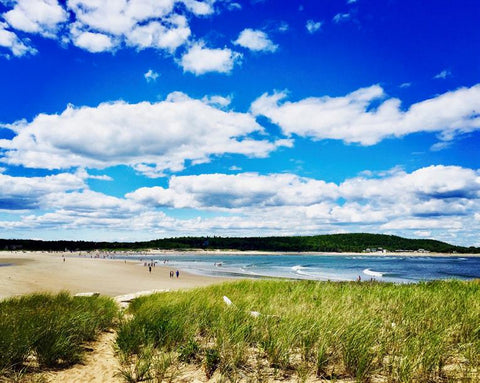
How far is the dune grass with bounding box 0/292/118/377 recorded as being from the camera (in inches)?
223

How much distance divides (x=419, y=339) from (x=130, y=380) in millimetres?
5016

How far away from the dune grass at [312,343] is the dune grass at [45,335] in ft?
3.48

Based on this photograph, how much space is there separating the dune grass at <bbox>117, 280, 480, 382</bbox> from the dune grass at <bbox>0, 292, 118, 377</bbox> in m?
1.06

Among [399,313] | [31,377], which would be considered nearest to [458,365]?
[399,313]

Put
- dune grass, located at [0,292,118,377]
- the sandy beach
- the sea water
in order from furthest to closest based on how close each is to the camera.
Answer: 1. the sea water
2. the sandy beach
3. dune grass, located at [0,292,118,377]

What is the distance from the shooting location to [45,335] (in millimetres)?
6348

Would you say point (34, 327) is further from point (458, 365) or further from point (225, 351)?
point (458, 365)

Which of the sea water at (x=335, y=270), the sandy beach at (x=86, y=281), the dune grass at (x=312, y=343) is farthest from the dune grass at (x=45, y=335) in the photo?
the sea water at (x=335, y=270)

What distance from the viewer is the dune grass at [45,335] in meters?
5.67

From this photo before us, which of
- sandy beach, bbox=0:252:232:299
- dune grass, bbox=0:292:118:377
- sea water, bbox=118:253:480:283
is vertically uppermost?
dune grass, bbox=0:292:118:377

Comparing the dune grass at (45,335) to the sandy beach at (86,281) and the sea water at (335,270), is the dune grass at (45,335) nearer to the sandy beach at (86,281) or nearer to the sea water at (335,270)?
the sandy beach at (86,281)

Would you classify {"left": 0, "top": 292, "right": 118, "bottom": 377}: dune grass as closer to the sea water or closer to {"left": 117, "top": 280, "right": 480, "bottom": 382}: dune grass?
{"left": 117, "top": 280, "right": 480, "bottom": 382}: dune grass

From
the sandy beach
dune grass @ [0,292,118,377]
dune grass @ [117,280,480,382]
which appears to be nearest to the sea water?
the sandy beach

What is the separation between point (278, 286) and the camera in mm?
14859
